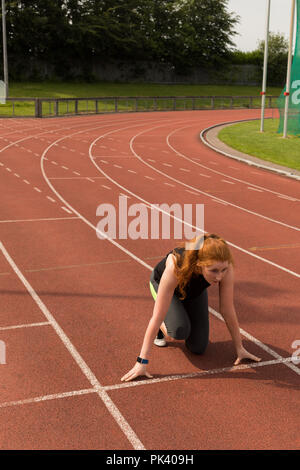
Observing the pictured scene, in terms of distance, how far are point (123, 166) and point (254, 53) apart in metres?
77.8

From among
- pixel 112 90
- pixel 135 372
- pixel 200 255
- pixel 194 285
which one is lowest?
pixel 135 372

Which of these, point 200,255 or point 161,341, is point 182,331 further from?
point 200,255

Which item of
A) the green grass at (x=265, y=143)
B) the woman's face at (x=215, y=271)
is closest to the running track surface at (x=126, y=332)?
the woman's face at (x=215, y=271)

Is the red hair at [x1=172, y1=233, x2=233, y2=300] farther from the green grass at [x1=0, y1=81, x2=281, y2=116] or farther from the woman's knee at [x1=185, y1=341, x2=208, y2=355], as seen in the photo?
the green grass at [x1=0, y1=81, x2=281, y2=116]

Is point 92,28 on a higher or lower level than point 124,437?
higher

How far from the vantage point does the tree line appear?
69000 mm

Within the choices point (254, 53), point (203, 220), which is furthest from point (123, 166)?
point (254, 53)

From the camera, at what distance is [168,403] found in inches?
206

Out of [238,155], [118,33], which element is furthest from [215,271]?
[118,33]

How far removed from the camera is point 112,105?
166ft

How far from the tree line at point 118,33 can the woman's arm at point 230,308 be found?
68.6 m

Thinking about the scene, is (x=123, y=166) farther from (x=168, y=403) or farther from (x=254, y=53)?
(x=254, y=53)

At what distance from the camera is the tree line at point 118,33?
69.0 metres
